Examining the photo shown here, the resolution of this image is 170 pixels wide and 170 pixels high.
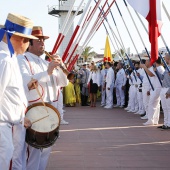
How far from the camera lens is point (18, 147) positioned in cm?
423

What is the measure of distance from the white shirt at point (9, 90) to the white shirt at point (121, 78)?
493 inches

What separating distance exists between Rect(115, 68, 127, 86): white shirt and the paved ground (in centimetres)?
481

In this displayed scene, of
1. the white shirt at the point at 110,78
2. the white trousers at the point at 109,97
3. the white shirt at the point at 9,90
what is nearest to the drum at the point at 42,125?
the white shirt at the point at 9,90

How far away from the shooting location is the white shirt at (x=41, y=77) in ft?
15.0

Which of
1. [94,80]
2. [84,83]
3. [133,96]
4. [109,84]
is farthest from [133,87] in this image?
[84,83]

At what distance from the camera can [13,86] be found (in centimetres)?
350

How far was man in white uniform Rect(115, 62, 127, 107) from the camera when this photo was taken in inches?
632

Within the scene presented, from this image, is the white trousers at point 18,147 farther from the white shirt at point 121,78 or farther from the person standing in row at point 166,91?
the white shirt at point 121,78

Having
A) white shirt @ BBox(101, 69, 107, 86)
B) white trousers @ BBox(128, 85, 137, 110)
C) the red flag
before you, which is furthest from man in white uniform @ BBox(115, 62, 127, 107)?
the red flag

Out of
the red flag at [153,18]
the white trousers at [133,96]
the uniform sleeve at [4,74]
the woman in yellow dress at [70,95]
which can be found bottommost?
the woman in yellow dress at [70,95]

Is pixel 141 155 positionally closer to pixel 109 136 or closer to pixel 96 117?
pixel 109 136

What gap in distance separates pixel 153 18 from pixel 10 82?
3.11 m

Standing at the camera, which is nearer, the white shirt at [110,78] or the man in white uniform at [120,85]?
the white shirt at [110,78]

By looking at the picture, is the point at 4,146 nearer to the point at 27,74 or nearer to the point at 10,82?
the point at 10,82
